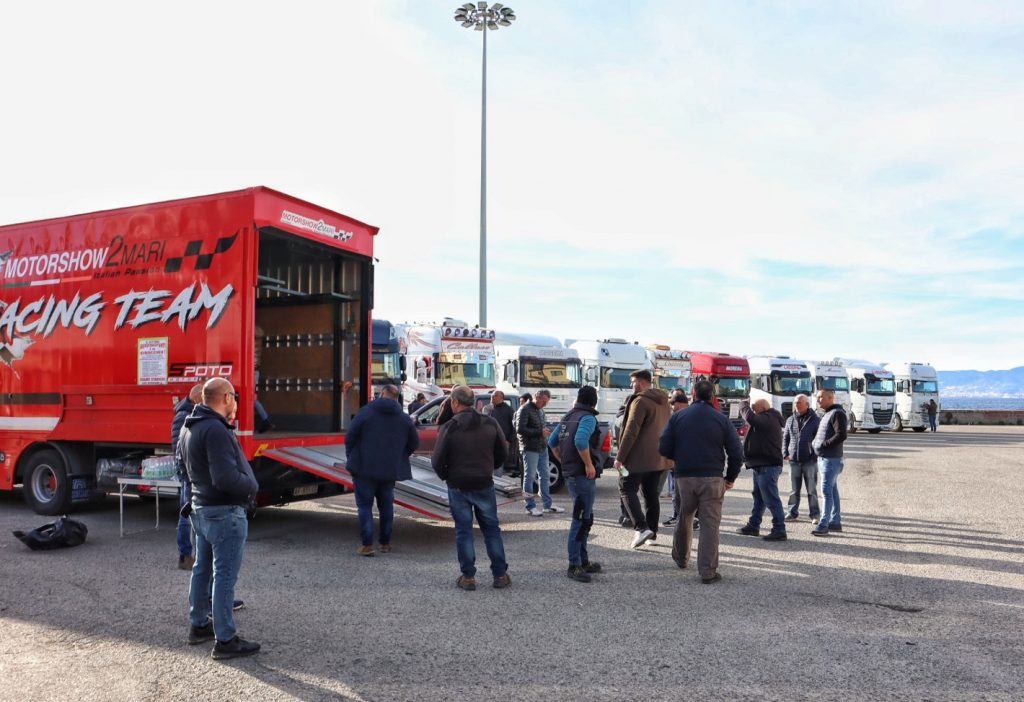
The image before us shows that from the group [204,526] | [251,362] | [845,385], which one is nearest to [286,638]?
[204,526]

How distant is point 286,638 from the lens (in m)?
5.49

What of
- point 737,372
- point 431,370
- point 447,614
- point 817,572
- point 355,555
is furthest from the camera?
point 737,372

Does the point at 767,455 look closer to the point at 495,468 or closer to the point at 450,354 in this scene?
the point at 495,468

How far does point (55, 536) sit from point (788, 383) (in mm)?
28994

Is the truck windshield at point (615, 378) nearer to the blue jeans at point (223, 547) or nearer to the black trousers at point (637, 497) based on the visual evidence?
the black trousers at point (637, 497)

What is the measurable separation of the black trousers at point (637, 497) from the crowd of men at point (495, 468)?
0.01 metres

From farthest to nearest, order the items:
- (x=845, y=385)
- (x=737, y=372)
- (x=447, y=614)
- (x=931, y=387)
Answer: (x=931, y=387) → (x=845, y=385) → (x=737, y=372) → (x=447, y=614)

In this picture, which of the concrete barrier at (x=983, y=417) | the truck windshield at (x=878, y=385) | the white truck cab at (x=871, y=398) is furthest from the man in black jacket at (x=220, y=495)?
the concrete barrier at (x=983, y=417)

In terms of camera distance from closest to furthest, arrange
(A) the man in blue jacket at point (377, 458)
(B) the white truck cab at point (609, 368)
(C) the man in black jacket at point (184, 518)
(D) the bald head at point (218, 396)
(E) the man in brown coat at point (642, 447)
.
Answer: (D) the bald head at point (218, 396), (C) the man in black jacket at point (184, 518), (E) the man in brown coat at point (642, 447), (A) the man in blue jacket at point (377, 458), (B) the white truck cab at point (609, 368)

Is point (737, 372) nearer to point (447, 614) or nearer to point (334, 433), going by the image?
point (334, 433)

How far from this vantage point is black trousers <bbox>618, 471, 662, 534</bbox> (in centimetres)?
843

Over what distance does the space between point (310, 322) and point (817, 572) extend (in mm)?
6782

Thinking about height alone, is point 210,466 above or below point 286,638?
above

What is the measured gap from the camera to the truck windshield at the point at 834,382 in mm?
34000
